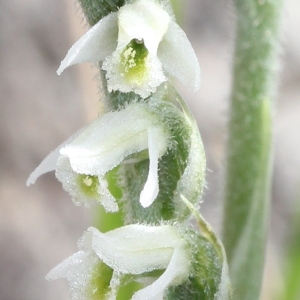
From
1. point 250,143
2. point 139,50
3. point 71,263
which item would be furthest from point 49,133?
point 139,50

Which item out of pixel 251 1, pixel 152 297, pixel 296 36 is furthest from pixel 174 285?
pixel 296 36

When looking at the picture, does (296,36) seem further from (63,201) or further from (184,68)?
(184,68)

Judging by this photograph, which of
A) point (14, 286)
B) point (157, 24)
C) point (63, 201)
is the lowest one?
point (14, 286)

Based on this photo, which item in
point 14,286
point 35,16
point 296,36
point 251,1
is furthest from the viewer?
point 296,36

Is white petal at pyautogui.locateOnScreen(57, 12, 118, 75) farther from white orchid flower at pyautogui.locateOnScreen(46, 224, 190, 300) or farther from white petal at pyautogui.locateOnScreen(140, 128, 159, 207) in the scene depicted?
white orchid flower at pyautogui.locateOnScreen(46, 224, 190, 300)

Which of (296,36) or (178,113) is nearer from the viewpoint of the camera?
(178,113)
